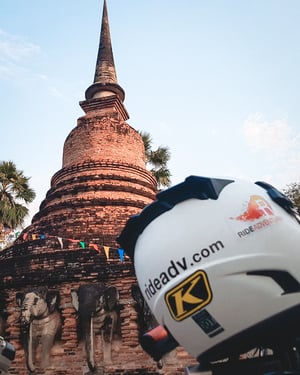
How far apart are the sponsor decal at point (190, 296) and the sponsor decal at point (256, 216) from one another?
1.05 ft

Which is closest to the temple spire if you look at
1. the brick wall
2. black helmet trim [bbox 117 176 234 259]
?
the brick wall

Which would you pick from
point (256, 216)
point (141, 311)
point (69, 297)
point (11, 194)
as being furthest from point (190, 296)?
point (11, 194)

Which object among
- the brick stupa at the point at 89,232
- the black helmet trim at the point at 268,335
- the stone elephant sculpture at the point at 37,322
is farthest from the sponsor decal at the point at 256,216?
the stone elephant sculpture at the point at 37,322

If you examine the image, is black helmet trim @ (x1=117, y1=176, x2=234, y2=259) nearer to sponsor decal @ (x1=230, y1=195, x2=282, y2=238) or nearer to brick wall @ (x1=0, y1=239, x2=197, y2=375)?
sponsor decal @ (x1=230, y1=195, x2=282, y2=238)

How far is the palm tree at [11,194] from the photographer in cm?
1417

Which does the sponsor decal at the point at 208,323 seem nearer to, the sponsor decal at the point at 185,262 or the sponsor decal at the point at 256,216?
Answer: the sponsor decal at the point at 185,262

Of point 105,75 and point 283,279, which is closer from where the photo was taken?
point 283,279

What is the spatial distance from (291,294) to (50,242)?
7.28 meters

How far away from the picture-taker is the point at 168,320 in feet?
6.55

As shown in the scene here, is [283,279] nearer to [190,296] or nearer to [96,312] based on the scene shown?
[190,296]

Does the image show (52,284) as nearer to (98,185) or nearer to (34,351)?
(34,351)

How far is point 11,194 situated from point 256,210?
14267mm

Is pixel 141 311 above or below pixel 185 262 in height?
above

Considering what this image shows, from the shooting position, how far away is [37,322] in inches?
271
